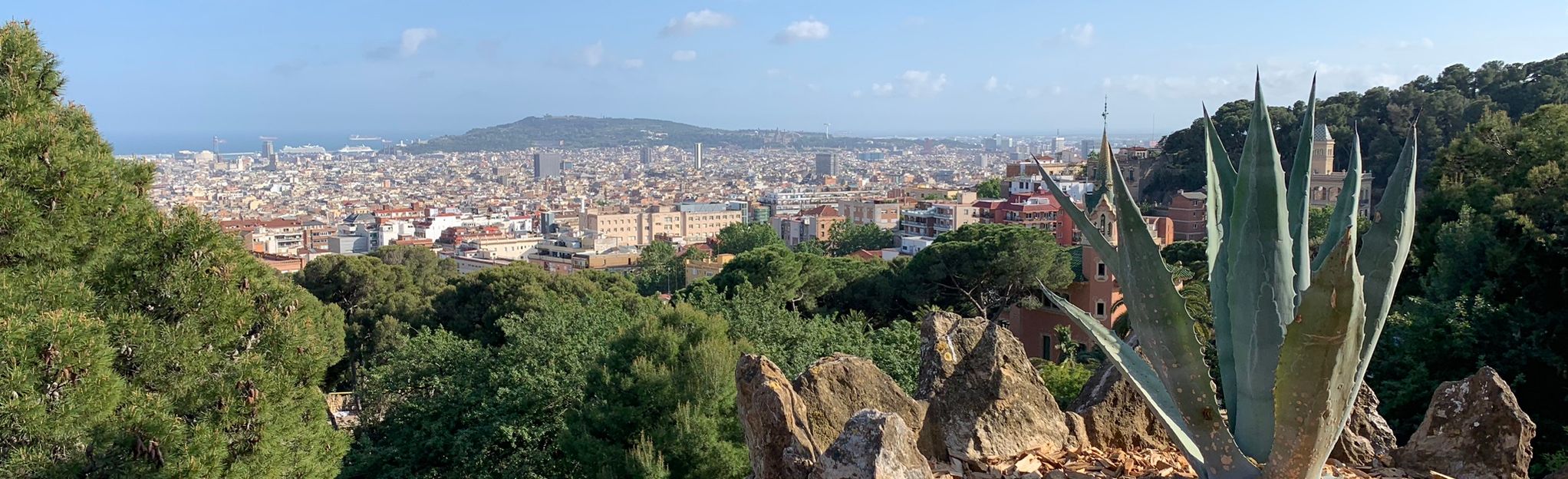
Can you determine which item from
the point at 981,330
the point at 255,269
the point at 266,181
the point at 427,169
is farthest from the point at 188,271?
the point at 427,169

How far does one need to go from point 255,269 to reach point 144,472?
113 centimetres

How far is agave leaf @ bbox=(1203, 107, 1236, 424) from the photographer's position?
279cm

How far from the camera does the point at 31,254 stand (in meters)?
4.40

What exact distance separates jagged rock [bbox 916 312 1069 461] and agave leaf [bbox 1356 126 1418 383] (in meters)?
1.15

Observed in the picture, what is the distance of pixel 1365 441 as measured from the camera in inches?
134

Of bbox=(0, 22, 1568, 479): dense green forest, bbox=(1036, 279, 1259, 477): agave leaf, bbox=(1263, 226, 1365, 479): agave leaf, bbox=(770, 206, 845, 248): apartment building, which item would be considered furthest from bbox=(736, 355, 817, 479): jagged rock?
bbox=(770, 206, 845, 248): apartment building

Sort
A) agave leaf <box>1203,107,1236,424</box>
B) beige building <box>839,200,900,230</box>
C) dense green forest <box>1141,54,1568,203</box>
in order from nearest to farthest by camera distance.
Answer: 1. agave leaf <box>1203,107,1236,424</box>
2. dense green forest <box>1141,54,1568,203</box>
3. beige building <box>839,200,900,230</box>

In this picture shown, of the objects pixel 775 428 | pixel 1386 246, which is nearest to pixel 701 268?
pixel 775 428

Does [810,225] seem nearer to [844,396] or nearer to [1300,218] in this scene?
[844,396]

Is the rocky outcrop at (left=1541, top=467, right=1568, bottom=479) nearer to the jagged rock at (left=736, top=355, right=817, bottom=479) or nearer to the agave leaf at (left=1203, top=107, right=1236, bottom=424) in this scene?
the agave leaf at (left=1203, top=107, right=1236, bottom=424)

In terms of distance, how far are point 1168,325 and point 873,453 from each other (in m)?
0.81

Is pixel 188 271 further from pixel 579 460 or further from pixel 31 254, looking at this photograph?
pixel 579 460

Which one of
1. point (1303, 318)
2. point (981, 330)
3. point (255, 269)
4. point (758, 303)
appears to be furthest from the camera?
point (758, 303)

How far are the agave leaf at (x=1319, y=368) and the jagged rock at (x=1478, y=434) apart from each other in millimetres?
758
